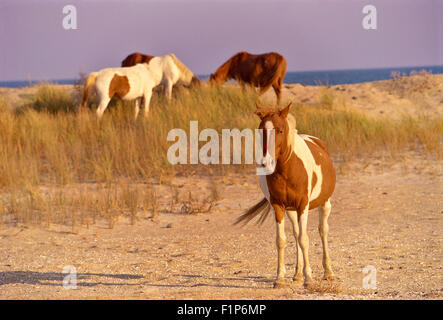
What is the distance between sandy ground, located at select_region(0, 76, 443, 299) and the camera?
504 cm

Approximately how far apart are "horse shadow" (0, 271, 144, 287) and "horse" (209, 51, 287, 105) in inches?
407

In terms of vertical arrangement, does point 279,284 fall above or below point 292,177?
below

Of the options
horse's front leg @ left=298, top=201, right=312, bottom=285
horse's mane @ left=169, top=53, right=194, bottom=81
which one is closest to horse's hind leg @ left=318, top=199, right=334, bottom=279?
horse's front leg @ left=298, top=201, right=312, bottom=285

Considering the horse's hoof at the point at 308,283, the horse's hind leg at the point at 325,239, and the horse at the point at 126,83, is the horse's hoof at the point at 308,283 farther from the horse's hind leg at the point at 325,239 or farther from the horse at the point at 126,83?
the horse at the point at 126,83

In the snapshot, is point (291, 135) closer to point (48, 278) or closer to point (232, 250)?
point (232, 250)

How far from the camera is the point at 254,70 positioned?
52.6 ft

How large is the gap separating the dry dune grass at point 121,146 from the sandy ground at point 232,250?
41 cm

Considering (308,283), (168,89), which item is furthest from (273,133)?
(168,89)

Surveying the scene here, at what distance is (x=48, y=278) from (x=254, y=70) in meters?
11.3

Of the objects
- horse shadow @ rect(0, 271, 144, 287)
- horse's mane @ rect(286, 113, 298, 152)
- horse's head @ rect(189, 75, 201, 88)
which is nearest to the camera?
horse's mane @ rect(286, 113, 298, 152)

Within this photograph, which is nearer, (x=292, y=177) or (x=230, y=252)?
(x=292, y=177)

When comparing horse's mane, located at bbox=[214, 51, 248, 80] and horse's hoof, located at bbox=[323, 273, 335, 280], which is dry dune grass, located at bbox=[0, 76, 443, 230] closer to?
horse's mane, located at bbox=[214, 51, 248, 80]

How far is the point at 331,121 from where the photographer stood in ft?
40.3

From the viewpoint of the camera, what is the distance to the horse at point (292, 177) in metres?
4.55
